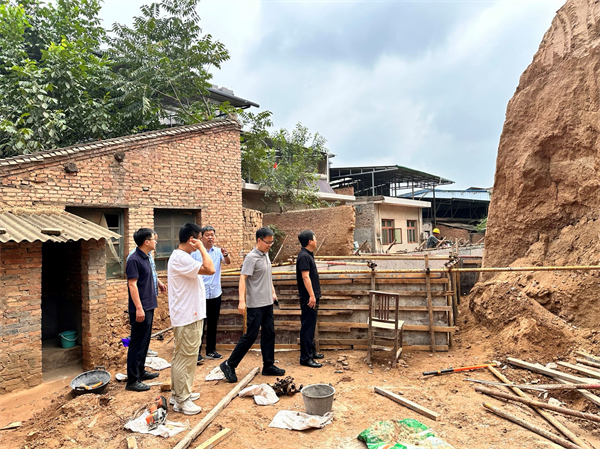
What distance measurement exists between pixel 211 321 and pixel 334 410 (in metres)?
2.61

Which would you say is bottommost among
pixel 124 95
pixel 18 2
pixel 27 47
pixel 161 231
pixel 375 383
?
pixel 375 383

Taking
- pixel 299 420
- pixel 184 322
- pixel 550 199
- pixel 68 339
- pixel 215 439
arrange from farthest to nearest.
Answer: pixel 68 339 < pixel 550 199 < pixel 184 322 < pixel 299 420 < pixel 215 439

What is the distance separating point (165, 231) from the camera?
909cm

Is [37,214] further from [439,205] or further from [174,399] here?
[439,205]

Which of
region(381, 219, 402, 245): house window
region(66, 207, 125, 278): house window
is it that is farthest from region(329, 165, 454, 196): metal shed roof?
region(66, 207, 125, 278): house window

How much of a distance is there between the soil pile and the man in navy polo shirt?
5023 millimetres

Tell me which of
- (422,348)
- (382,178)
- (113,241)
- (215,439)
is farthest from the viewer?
(382,178)

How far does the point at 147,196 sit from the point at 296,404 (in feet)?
20.9

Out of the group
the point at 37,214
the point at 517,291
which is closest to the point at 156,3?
the point at 37,214

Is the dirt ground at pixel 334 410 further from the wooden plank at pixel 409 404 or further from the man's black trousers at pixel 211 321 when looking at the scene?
the man's black trousers at pixel 211 321

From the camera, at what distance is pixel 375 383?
4645 millimetres

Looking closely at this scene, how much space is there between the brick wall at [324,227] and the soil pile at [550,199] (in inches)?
261

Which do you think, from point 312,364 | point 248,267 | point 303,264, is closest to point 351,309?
point 312,364

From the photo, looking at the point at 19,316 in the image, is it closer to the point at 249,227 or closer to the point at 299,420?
the point at 299,420
